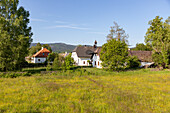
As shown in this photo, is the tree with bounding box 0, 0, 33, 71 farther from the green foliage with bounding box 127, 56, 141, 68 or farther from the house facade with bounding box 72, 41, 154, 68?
the green foliage with bounding box 127, 56, 141, 68

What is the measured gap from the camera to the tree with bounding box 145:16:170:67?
3139 centimetres

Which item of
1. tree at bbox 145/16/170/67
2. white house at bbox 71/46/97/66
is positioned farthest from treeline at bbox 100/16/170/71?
white house at bbox 71/46/97/66

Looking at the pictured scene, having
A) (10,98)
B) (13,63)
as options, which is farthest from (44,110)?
(13,63)

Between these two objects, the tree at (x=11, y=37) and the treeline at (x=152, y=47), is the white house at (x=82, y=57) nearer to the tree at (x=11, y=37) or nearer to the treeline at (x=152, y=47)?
the treeline at (x=152, y=47)

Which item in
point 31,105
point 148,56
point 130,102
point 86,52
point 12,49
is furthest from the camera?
point 86,52

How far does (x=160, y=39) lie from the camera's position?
32781 millimetres

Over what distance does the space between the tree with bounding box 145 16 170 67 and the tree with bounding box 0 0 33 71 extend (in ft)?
105

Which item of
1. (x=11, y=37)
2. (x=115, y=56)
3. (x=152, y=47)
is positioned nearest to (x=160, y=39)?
(x=152, y=47)

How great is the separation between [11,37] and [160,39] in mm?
35423

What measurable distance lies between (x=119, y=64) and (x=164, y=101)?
1755 cm

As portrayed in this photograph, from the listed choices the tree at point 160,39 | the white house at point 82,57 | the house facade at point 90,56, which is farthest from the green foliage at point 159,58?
the white house at point 82,57

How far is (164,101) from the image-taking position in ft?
29.8

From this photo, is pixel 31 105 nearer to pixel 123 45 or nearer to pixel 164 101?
pixel 164 101

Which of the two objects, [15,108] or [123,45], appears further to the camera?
[123,45]
